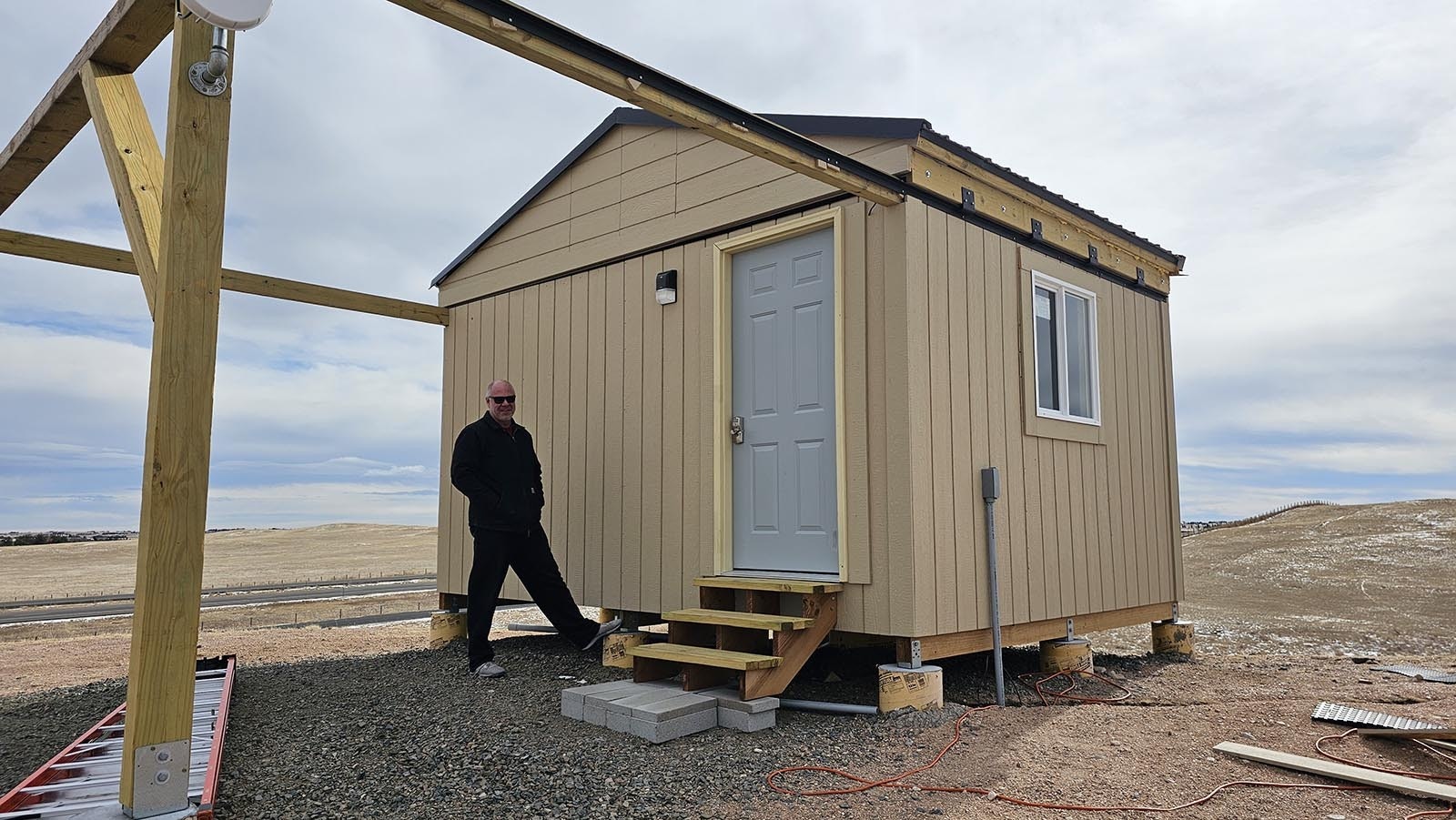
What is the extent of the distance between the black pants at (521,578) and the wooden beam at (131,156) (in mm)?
2859

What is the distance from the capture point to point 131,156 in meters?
3.41

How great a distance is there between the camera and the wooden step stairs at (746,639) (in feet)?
14.6

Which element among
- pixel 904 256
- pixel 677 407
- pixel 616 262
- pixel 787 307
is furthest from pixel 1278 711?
pixel 616 262

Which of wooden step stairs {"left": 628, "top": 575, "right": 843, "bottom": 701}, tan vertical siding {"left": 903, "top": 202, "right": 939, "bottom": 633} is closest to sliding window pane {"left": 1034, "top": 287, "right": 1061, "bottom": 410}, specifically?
tan vertical siding {"left": 903, "top": 202, "right": 939, "bottom": 633}

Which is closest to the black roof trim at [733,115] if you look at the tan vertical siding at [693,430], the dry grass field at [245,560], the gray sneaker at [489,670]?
the tan vertical siding at [693,430]

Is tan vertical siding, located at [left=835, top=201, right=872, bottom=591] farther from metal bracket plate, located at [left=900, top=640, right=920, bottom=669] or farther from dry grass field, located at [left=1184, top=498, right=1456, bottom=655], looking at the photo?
dry grass field, located at [left=1184, top=498, right=1456, bottom=655]

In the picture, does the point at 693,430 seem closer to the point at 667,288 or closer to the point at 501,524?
the point at 667,288

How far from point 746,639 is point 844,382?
1455 mm

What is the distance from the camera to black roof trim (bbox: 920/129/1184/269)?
17.1 ft

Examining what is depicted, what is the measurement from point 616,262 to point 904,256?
94.1 inches

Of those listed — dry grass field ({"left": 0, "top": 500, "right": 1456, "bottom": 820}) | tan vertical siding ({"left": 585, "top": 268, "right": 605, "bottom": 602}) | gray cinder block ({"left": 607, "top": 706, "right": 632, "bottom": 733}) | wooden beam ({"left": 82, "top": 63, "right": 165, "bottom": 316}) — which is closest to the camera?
wooden beam ({"left": 82, "top": 63, "right": 165, "bottom": 316})

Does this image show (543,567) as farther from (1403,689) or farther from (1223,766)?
(1403,689)

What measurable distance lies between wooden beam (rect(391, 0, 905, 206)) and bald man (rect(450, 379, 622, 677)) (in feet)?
8.11

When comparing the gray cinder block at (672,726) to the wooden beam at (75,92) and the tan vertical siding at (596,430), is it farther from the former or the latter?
the wooden beam at (75,92)
